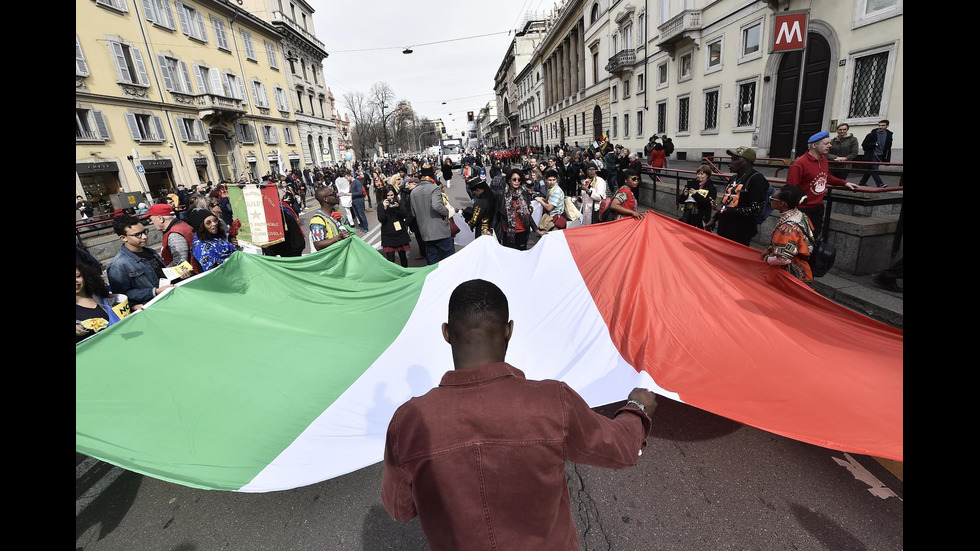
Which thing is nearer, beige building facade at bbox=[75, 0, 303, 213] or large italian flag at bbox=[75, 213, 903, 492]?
large italian flag at bbox=[75, 213, 903, 492]

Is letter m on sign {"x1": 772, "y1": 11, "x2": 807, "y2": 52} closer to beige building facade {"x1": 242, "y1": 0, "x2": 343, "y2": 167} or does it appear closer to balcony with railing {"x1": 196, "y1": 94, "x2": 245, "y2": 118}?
balcony with railing {"x1": 196, "y1": 94, "x2": 245, "y2": 118}

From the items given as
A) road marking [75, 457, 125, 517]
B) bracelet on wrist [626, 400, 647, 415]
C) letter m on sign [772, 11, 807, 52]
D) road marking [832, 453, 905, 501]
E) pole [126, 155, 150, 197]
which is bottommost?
road marking [832, 453, 905, 501]

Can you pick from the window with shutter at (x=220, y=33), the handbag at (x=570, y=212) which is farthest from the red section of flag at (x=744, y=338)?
the window with shutter at (x=220, y=33)

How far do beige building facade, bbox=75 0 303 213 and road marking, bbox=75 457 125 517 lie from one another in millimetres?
19681

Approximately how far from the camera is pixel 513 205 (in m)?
7.11

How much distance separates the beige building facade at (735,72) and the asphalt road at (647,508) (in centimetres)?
942

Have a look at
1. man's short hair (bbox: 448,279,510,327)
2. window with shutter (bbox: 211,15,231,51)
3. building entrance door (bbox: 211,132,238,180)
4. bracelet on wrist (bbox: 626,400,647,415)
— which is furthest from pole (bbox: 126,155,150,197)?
bracelet on wrist (bbox: 626,400,647,415)

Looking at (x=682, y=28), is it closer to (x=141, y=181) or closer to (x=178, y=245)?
(x=178, y=245)

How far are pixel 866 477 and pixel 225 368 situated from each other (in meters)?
4.53

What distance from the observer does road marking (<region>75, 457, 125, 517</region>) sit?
3.00m

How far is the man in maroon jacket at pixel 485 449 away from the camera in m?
1.14

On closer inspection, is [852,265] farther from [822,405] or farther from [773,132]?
[773,132]

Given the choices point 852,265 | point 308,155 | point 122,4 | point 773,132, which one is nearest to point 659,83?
point 773,132
